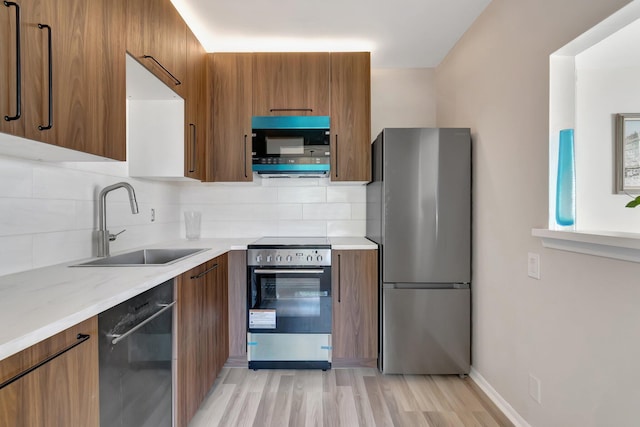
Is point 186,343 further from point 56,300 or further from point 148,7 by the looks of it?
point 148,7

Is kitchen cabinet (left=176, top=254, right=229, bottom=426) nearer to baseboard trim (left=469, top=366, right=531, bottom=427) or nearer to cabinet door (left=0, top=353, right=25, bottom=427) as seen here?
cabinet door (left=0, top=353, right=25, bottom=427)

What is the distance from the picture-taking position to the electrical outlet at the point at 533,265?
156 centimetres

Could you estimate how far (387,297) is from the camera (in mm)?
2199

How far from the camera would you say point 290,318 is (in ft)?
7.52

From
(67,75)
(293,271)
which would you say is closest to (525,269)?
(293,271)

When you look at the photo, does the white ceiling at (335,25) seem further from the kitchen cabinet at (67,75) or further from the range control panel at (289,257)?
the range control panel at (289,257)

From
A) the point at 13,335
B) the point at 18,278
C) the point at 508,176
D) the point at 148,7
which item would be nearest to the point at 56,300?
the point at 13,335

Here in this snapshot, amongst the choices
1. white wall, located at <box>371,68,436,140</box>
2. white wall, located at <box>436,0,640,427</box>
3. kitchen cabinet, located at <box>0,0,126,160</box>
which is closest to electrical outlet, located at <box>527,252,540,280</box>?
white wall, located at <box>436,0,640,427</box>

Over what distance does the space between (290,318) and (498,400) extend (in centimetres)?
142

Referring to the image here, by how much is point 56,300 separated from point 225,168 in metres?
1.72

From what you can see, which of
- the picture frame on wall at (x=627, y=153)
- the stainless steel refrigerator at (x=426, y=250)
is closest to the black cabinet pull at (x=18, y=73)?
the stainless steel refrigerator at (x=426, y=250)

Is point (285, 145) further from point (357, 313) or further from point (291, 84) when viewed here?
point (357, 313)

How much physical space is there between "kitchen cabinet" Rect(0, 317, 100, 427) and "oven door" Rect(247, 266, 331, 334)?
4.51ft

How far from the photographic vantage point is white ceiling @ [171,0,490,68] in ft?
6.63
